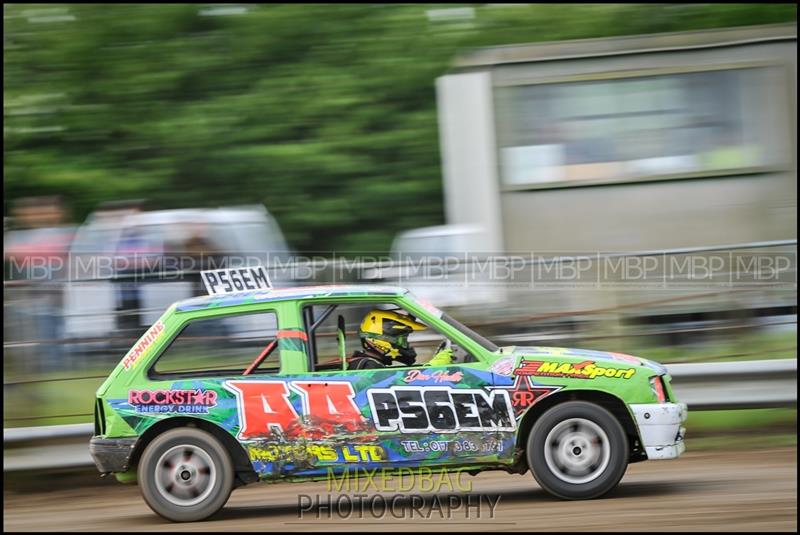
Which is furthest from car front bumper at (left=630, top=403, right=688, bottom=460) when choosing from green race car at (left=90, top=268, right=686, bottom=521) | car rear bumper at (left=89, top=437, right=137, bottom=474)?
car rear bumper at (left=89, top=437, right=137, bottom=474)

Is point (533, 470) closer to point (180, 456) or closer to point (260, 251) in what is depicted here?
point (180, 456)

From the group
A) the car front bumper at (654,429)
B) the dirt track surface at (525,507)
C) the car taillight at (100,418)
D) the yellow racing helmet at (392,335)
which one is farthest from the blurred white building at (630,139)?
the car taillight at (100,418)

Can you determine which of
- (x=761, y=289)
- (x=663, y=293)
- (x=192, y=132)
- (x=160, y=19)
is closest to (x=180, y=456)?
(x=663, y=293)

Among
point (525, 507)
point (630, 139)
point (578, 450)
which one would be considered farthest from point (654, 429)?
point (630, 139)

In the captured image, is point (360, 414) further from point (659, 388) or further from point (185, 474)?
point (659, 388)

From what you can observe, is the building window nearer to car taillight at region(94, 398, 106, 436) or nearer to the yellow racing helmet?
the yellow racing helmet

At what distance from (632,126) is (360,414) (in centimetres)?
560

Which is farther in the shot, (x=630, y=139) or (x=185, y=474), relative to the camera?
(x=630, y=139)

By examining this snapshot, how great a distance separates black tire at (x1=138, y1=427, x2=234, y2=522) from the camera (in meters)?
7.41

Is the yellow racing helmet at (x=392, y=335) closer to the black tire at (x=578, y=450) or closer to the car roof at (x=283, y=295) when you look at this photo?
the car roof at (x=283, y=295)

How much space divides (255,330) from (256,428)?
131 cm

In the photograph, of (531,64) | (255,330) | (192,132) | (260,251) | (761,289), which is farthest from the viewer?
(192,132)

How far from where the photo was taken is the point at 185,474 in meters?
7.46

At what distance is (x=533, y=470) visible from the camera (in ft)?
24.0
